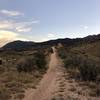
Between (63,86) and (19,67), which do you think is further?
(19,67)

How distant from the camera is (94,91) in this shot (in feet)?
62.5

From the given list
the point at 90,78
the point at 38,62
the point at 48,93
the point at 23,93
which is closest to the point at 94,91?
the point at 48,93

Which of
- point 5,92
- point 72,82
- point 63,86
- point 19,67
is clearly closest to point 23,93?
point 5,92

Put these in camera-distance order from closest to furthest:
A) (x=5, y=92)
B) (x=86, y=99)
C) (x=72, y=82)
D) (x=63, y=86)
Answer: (x=86, y=99), (x=5, y=92), (x=63, y=86), (x=72, y=82)

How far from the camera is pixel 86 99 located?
16594 millimetres

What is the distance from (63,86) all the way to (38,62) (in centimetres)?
2085

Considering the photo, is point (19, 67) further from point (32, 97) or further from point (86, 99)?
point (86, 99)

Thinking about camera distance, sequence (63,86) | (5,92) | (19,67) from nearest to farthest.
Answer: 1. (5,92)
2. (63,86)
3. (19,67)

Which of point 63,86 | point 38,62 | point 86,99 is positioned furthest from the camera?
point 38,62

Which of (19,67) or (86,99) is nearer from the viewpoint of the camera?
(86,99)

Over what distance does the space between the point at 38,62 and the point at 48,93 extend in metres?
23.5

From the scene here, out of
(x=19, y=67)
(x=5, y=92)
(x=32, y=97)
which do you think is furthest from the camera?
(x=19, y=67)

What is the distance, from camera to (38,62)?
42781 mm

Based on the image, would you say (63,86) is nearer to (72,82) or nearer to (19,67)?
(72,82)
